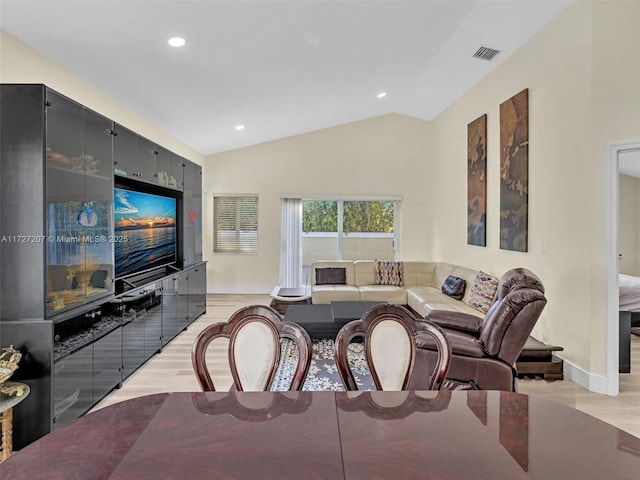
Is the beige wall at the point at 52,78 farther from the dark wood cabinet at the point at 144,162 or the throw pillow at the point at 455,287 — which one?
the throw pillow at the point at 455,287

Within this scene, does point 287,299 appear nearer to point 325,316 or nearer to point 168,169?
point 325,316

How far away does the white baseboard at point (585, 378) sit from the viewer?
310cm

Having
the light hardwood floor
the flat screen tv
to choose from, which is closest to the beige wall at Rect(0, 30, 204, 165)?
the flat screen tv

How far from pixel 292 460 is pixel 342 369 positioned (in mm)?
599

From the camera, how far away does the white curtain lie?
7.39 meters

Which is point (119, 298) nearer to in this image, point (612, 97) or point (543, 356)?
point (543, 356)

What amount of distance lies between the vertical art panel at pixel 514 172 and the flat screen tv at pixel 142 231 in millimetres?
4015

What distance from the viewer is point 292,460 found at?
0.96 meters

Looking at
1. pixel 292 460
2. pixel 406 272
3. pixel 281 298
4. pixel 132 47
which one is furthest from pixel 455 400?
pixel 406 272

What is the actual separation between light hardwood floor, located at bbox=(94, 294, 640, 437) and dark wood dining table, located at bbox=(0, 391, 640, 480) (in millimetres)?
1929

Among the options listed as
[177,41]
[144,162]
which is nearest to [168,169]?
[144,162]

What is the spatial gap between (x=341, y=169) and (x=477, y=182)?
2.96 m

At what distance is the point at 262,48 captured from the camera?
11.7 feet

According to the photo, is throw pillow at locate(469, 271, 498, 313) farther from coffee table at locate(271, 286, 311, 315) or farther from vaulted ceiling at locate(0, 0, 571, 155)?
vaulted ceiling at locate(0, 0, 571, 155)
